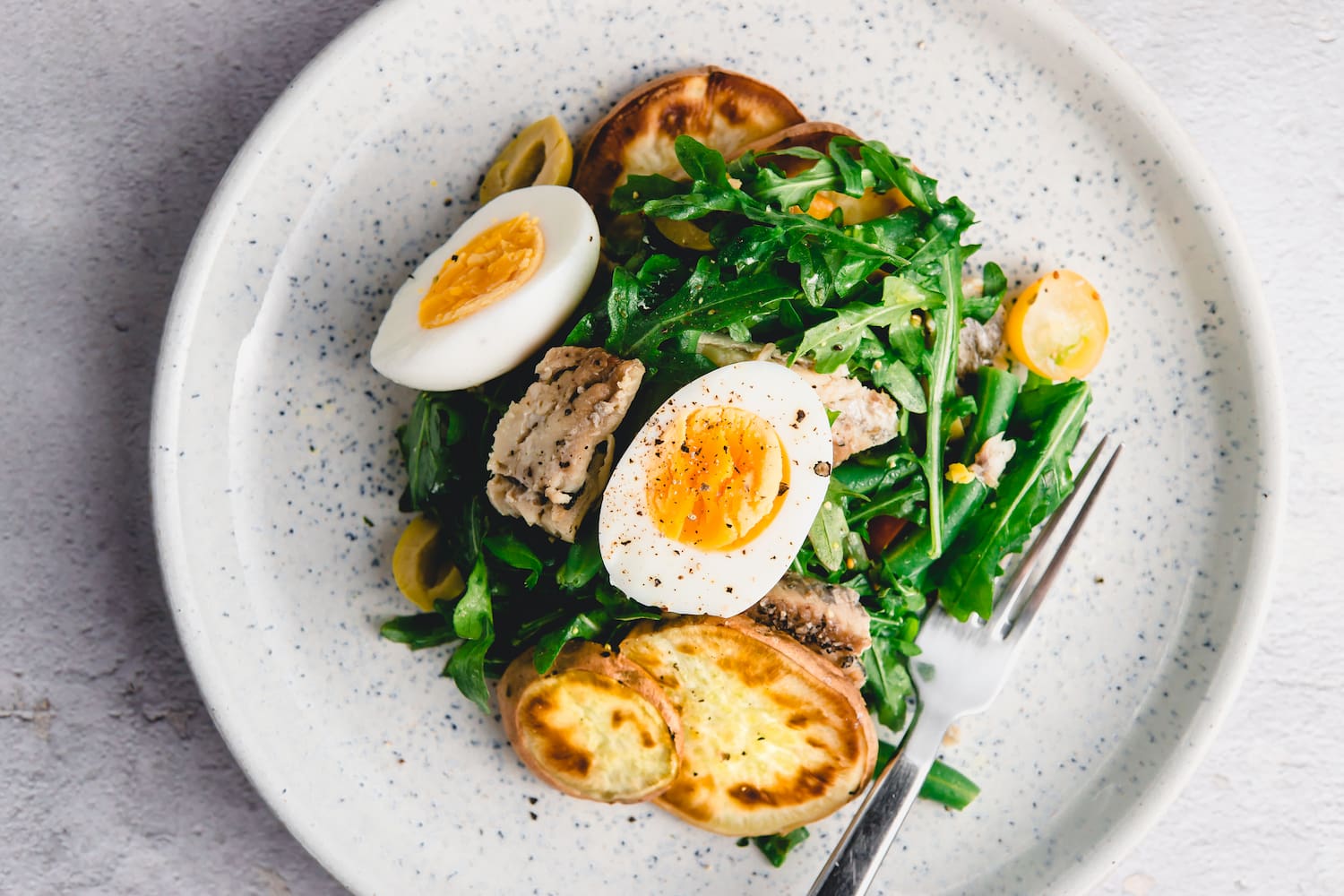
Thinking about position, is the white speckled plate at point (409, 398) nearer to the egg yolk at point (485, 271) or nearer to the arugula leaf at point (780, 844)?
the arugula leaf at point (780, 844)

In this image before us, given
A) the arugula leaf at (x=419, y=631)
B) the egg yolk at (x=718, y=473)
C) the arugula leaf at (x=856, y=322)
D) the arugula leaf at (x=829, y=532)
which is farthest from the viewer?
the arugula leaf at (x=419, y=631)

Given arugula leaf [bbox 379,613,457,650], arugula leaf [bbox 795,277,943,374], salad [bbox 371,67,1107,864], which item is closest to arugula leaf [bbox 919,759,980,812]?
salad [bbox 371,67,1107,864]

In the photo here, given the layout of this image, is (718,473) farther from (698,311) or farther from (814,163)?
(814,163)

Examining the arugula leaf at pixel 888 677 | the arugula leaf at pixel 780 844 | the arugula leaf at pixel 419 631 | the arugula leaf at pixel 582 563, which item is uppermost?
the arugula leaf at pixel 582 563

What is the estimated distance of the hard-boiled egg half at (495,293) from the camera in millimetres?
1880

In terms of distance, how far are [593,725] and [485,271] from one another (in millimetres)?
1028

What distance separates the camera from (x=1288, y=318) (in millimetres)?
2465

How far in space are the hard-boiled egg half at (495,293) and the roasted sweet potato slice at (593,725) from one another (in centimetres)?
68

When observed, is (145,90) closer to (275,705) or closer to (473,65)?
(473,65)

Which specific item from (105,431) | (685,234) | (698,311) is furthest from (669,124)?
(105,431)

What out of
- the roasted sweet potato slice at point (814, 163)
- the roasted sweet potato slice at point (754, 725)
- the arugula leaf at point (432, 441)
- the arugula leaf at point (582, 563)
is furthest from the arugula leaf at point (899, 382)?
the arugula leaf at point (432, 441)

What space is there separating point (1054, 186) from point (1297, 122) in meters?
0.81

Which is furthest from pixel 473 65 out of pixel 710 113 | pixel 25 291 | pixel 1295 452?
pixel 1295 452

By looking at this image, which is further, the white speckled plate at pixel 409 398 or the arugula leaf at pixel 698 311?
the white speckled plate at pixel 409 398
